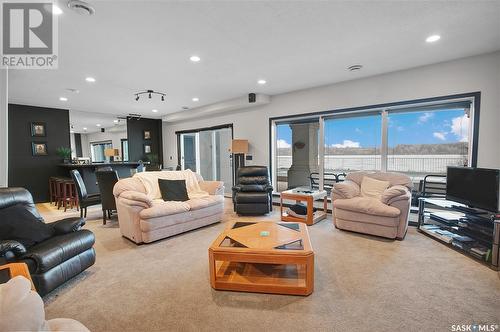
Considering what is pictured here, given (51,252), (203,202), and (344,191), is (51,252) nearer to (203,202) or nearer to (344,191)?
(203,202)

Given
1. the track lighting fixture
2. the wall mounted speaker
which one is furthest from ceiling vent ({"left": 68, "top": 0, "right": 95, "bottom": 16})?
the wall mounted speaker

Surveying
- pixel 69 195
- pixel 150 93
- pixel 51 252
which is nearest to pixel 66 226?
pixel 51 252

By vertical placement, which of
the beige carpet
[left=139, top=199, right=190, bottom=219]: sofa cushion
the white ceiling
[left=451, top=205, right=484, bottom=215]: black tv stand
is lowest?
the beige carpet

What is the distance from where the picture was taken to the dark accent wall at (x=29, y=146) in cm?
595

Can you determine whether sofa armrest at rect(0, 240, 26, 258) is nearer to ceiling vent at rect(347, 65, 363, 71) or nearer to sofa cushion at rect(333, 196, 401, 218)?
sofa cushion at rect(333, 196, 401, 218)

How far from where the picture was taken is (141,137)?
8266mm

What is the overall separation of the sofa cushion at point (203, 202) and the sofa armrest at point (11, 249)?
2017mm

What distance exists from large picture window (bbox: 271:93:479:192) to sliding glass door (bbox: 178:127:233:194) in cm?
211

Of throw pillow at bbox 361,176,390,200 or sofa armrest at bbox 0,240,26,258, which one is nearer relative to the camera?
sofa armrest at bbox 0,240,26,258

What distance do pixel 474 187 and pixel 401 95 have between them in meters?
1.82

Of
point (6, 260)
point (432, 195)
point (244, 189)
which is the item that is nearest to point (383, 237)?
point (432, 195)

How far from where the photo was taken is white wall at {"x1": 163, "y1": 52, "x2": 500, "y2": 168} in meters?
3.29

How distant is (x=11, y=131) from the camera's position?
587cm

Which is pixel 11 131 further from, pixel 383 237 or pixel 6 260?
pixel 383 237
